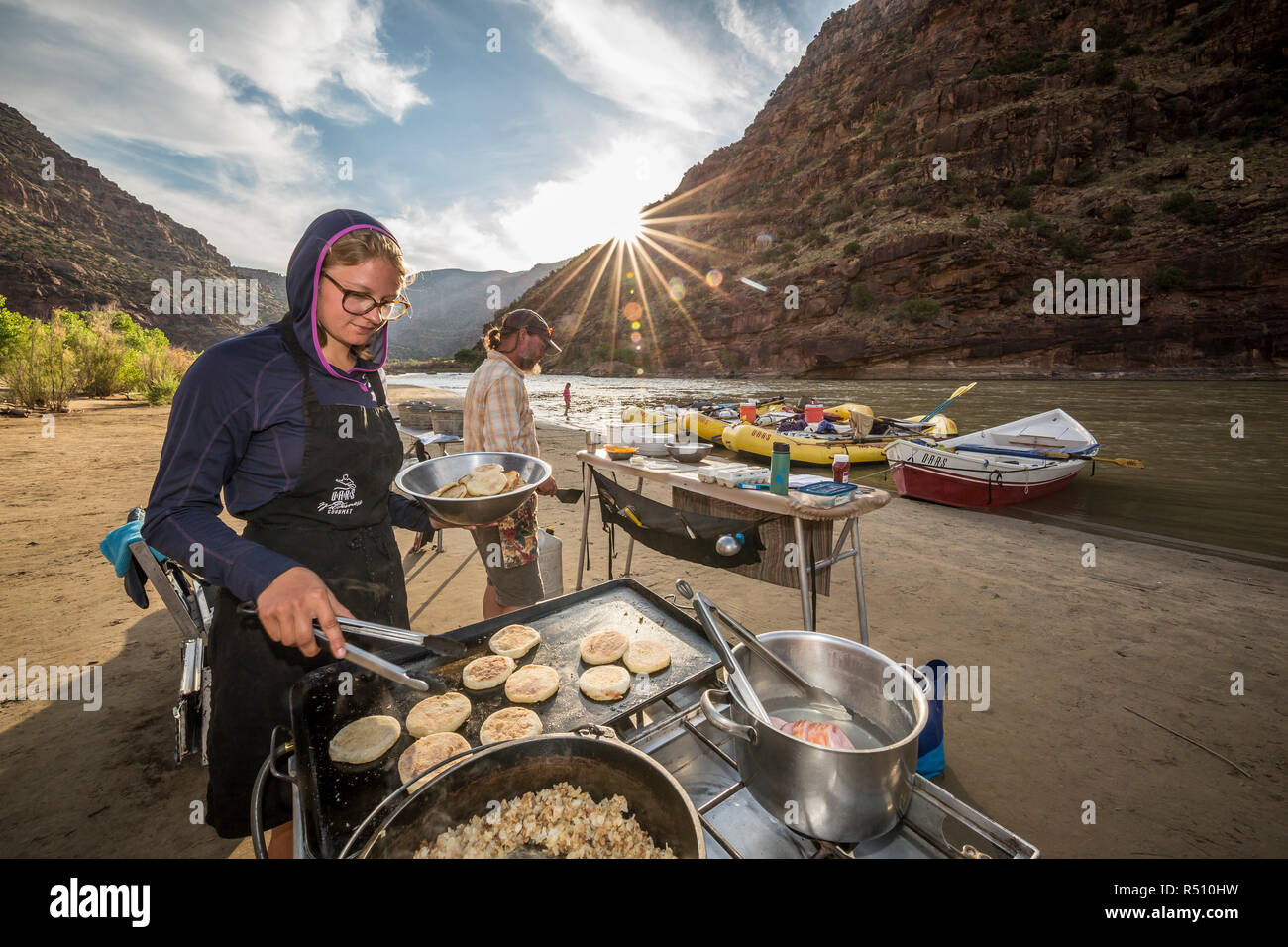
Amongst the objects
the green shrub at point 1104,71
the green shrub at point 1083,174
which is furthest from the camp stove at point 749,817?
the green shrub at point 1104,71

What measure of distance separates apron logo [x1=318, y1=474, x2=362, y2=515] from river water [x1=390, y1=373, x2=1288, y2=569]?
→ 27.3ft

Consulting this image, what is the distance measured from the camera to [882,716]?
1605 mm

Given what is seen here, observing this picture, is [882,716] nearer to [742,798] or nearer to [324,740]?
[742,798]

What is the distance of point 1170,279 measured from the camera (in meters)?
36.0

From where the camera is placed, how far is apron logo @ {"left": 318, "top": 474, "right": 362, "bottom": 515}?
202 cm

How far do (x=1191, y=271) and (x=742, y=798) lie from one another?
55332 mm

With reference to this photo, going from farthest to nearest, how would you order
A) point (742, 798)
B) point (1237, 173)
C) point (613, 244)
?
point (613, 244)
point (1237, 173)
point (742, 798)

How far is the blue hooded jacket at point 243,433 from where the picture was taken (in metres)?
1.59

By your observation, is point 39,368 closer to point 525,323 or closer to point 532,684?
Answer: point 525,323

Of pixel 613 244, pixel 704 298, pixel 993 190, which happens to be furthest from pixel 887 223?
pixel 613 244

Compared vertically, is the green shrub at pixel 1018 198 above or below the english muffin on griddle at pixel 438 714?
above

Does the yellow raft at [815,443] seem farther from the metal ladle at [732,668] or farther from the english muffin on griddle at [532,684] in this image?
the metal ladle at [732,668]

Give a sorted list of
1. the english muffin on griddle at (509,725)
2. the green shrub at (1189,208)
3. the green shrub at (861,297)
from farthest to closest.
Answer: the green shrub at (861,297)
the green shrub at (1189,208)
the english muffin on griddle at (509,725)

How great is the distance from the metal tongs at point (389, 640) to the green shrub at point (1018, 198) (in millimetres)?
67983
